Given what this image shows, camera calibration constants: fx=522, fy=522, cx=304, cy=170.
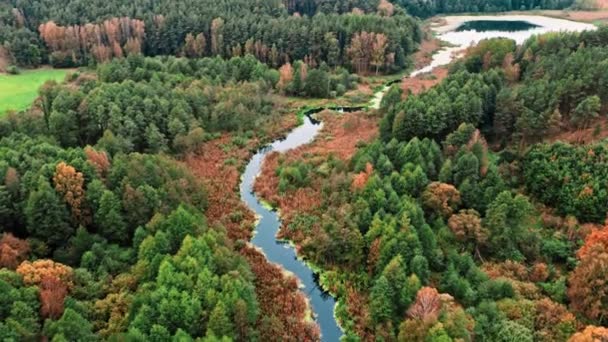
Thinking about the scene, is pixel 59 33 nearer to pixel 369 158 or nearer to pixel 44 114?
pixel 44 114

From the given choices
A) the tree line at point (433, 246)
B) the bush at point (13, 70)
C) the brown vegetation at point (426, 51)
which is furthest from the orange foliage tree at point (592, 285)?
the bush at point (13, 70)

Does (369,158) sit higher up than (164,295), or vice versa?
(369,158)

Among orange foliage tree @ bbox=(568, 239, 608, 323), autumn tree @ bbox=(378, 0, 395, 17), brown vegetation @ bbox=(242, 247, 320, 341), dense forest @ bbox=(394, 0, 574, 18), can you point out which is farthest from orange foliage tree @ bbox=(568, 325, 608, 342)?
dense forest @ bbox=(394, 0, 574, 18)

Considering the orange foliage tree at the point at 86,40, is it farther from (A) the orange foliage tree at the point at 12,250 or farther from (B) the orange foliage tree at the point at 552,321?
(B) the orange foliage tree at the point at 552,321

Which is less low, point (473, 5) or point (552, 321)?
point (473, 5)

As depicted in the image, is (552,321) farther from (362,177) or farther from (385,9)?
(385,9)

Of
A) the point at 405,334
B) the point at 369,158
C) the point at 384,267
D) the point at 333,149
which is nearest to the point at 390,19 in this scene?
the point at 333,149

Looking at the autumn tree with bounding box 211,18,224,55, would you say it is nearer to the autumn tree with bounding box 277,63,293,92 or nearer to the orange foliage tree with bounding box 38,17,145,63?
the orange foliage tree with bounding box 38,17,145,63

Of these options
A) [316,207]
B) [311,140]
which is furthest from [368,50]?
[316,207]
